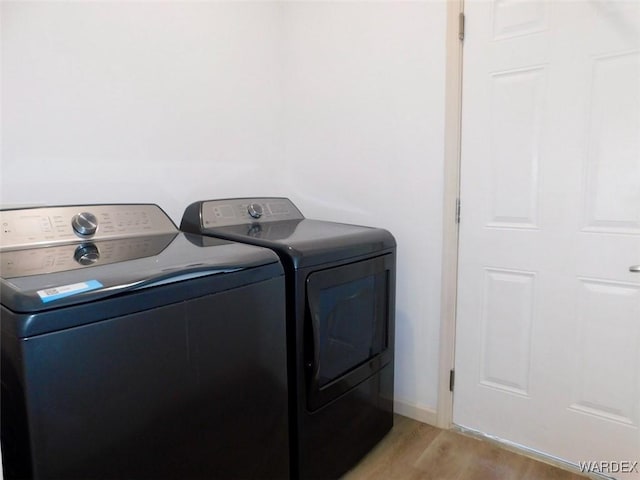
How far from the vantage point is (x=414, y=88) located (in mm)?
1972

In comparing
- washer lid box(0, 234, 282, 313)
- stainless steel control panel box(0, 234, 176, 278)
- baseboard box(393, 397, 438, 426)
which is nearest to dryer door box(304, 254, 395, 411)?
washer lid box(0, 234, 282, 313)

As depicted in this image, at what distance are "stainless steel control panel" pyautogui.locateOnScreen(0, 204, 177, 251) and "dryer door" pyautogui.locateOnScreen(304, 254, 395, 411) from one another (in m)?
0.63

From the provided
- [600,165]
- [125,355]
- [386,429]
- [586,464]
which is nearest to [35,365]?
[125,355]

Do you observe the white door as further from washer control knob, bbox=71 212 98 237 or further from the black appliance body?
washer control knob, bbox=71 212 98 237

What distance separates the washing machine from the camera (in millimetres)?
851

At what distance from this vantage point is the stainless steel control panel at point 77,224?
1.26 metres

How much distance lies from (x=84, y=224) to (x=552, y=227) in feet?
5.79

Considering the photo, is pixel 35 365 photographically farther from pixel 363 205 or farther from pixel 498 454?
pixel 498 454

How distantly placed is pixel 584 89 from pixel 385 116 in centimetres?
84

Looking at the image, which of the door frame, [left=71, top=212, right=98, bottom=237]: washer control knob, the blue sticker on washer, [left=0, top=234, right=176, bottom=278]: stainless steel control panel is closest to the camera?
the blue sticker on washer
